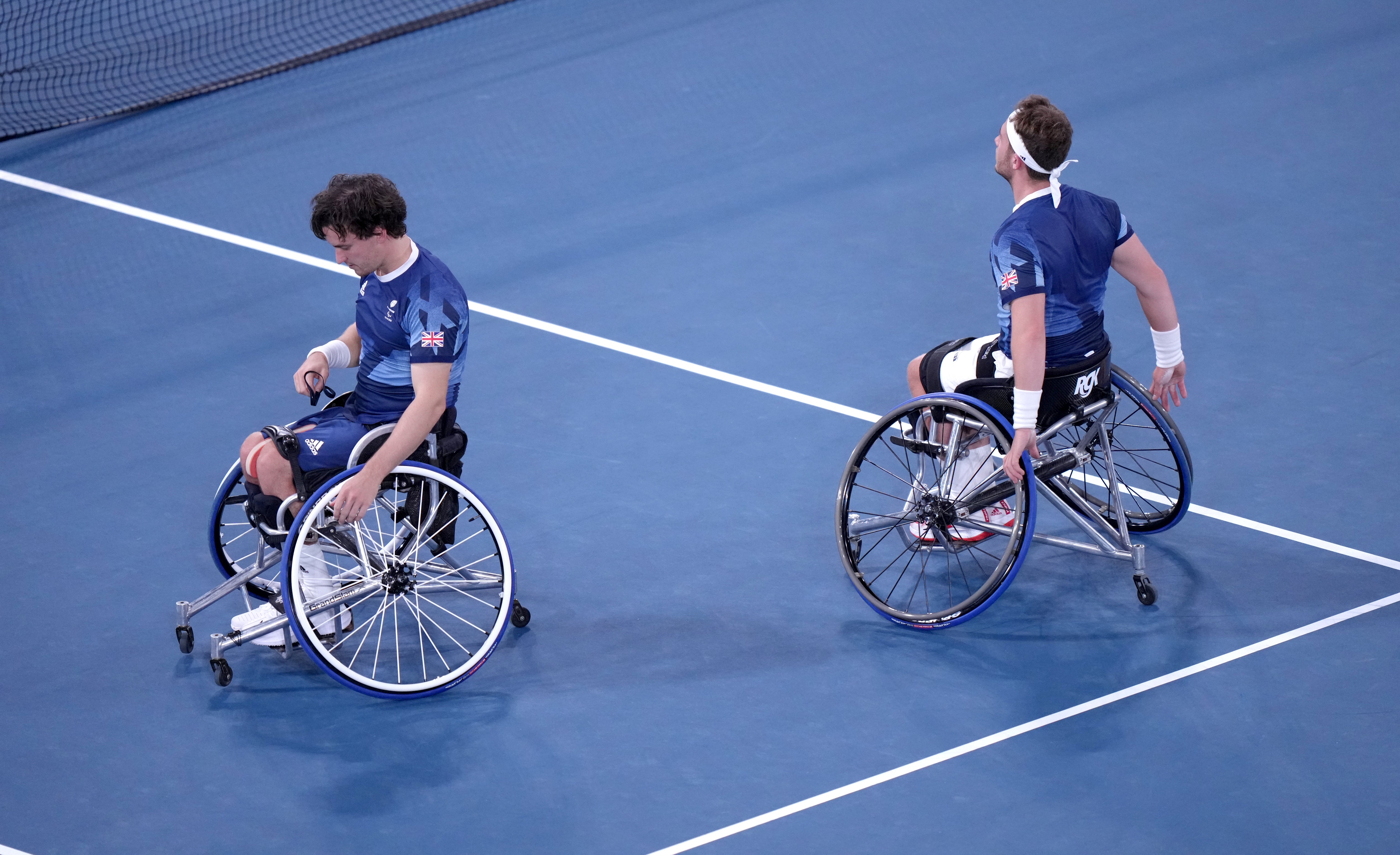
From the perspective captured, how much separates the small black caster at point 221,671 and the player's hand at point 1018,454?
2602 mm

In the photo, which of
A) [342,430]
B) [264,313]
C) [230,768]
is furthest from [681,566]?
[264,313]

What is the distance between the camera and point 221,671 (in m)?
5.00

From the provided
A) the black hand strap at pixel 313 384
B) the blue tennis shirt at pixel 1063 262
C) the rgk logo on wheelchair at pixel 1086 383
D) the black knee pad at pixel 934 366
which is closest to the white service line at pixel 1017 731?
the rgk logo on wheelchair at pixel 1086 383

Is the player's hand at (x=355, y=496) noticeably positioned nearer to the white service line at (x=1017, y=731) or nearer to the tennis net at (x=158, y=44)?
the white service line at (x=1017, y=731)

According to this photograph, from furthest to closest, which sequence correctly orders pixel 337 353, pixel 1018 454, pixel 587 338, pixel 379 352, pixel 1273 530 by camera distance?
pixel 587 338
pixel 1273 530
pixel 337 353
pixel 379 352
pixel 1018 454

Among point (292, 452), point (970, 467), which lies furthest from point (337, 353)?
point (970, 467)

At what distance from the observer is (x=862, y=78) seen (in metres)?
9.29

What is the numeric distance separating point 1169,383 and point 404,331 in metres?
2.63

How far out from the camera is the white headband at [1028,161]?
15.9 ft

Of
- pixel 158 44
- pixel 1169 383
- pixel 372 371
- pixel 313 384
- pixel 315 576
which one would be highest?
pixel 1169 383

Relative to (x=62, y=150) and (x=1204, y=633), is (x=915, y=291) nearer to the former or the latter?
(x=1204, y=633)

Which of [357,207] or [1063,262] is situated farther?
[1063,262]

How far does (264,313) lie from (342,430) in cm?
259

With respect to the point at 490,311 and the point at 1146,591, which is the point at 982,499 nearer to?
the point at 1146,591
